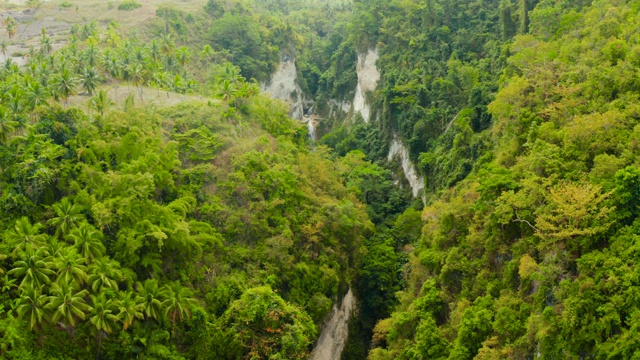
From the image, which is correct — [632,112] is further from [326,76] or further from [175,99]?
[326,76]

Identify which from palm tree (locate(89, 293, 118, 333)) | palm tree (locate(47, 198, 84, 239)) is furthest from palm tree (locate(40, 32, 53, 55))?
palm tree (locate(89, 293, 118, 333))

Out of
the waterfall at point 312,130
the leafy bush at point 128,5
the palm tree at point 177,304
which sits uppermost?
the leafy bush at point 128,5

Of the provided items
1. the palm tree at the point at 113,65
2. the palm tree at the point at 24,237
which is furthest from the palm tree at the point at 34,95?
the palm tree at the point at 113,65

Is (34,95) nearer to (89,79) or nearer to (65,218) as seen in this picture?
(89,79)

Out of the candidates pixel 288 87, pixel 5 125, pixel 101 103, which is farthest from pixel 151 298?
pixel 288 87

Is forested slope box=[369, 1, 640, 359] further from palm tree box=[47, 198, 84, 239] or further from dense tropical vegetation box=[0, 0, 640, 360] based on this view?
palm tree box=[47, 198, 84, 239]

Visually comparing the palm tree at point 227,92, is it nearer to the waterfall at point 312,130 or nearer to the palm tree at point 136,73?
the palm tree at point 136,73
